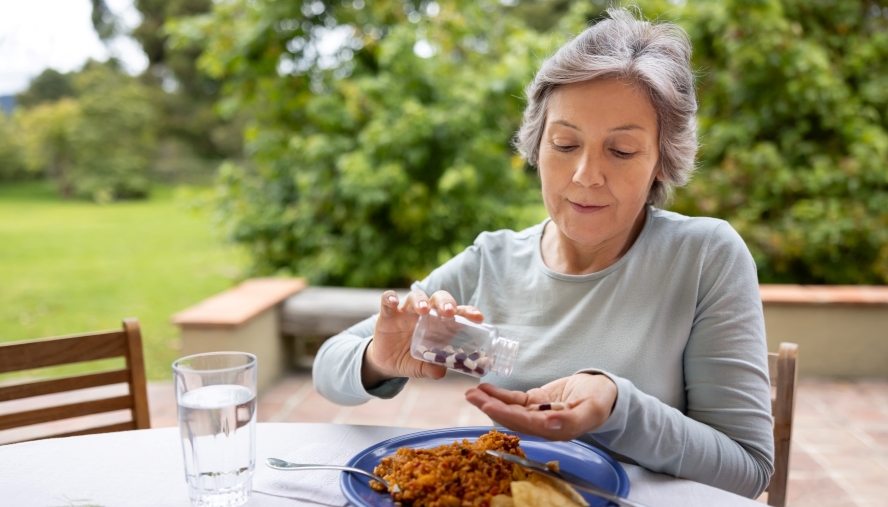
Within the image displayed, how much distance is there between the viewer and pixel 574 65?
50.3 inches

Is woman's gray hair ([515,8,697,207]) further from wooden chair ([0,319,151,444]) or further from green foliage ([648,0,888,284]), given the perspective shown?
green foliage ([648,0,888,284])

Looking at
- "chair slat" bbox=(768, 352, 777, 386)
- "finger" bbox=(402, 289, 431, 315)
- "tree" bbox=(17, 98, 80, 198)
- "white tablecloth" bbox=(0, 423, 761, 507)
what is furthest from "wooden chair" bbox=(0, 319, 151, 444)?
"tree" bbox=(17, 98, 80, 198)

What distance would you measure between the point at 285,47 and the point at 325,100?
533mm

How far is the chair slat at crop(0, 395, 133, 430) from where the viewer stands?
148 centimetres

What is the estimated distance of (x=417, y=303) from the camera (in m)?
1.10

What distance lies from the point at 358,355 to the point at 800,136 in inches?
173

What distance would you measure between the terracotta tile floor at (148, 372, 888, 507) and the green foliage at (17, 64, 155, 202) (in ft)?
20.4

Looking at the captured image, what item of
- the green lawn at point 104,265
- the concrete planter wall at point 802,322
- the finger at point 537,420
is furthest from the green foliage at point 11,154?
the finger at point 537,420

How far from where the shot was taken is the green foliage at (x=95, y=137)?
8758mm

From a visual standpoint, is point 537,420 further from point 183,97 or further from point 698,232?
point 183,97

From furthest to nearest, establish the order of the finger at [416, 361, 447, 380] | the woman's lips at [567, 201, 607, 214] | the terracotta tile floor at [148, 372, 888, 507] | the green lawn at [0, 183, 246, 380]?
the green lawn at [0, 183, 246, 380] → the terracotta tile floor at [148, 372, 888, 507] → the woman's lips at [567, 201, 607, 214] → the finger at [416, 361, 447, 380]

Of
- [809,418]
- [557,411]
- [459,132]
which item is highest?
[459,132]

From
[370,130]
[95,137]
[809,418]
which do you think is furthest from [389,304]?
[95,137]

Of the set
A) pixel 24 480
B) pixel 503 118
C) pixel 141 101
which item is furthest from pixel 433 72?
pixel 141 101
